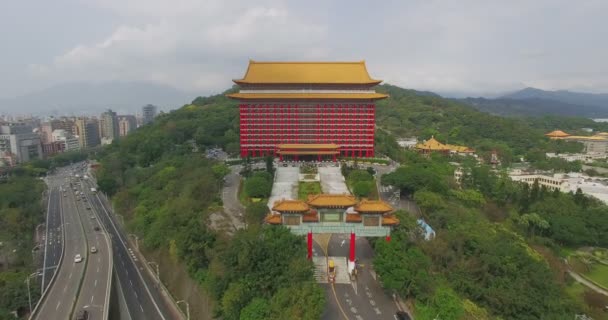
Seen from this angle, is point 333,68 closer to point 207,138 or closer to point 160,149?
point 207,138

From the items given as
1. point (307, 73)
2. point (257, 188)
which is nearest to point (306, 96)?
point (307, 73)

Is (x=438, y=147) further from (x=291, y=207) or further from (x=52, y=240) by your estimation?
(x=52, y=240)

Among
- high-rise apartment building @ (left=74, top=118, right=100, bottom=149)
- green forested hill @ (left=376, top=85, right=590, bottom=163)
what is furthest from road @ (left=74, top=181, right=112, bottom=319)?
high-rise apartment building @ (left=74, top=118, right=100, bottom=149)

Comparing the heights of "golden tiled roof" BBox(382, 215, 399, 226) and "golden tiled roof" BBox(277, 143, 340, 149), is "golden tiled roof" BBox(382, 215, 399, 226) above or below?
below

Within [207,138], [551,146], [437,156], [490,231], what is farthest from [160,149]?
[551,146]

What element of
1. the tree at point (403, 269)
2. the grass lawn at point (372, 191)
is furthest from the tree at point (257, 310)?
the grass lawn at point (372, 191)

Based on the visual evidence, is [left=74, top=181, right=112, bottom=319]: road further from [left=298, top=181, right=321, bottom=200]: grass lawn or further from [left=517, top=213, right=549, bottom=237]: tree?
[left=517, top=213, right=549, bottom=237]: tree

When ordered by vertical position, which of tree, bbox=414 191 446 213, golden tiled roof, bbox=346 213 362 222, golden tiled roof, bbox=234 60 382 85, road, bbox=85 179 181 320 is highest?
golden tiled roof, bbox=234 60 382 85
